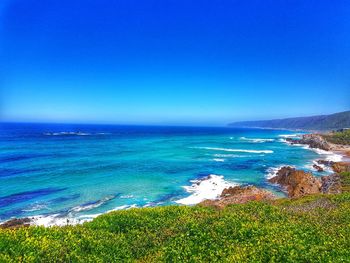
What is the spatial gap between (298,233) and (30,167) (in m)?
46.2

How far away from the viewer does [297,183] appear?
37.4 meters

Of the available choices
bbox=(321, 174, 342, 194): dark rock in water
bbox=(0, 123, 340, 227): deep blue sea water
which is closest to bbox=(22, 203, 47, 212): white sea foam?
bbox=(0, 123, 340, 227): deep blue sea water

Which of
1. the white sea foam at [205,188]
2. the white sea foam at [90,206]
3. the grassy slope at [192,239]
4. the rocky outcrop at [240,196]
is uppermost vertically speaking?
the grassy slope at [192,239]

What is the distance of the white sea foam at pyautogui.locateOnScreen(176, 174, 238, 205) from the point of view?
33.1m

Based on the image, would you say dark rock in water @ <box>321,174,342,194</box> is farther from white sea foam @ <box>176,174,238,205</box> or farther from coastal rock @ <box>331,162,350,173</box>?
coastal rock @ <box>331,162,350,173</box>

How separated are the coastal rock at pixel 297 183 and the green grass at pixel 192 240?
2157 cm

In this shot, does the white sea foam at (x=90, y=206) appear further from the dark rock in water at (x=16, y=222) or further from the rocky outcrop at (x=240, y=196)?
the rocky outcrop at (x=240, y=196)

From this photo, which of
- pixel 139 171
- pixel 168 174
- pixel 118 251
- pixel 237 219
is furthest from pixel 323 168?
pixel 118 251

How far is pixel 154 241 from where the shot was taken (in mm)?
12336

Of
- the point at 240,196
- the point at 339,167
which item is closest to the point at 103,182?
the point at 240,196

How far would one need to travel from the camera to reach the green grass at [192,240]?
9.50 m

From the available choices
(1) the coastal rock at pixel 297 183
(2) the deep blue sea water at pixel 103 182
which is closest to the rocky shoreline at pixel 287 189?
(1) the coastal rock at pixel 297 183

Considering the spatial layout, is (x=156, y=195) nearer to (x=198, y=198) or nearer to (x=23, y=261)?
(x=198, y=198)

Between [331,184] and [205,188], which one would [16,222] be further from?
[331,184]
